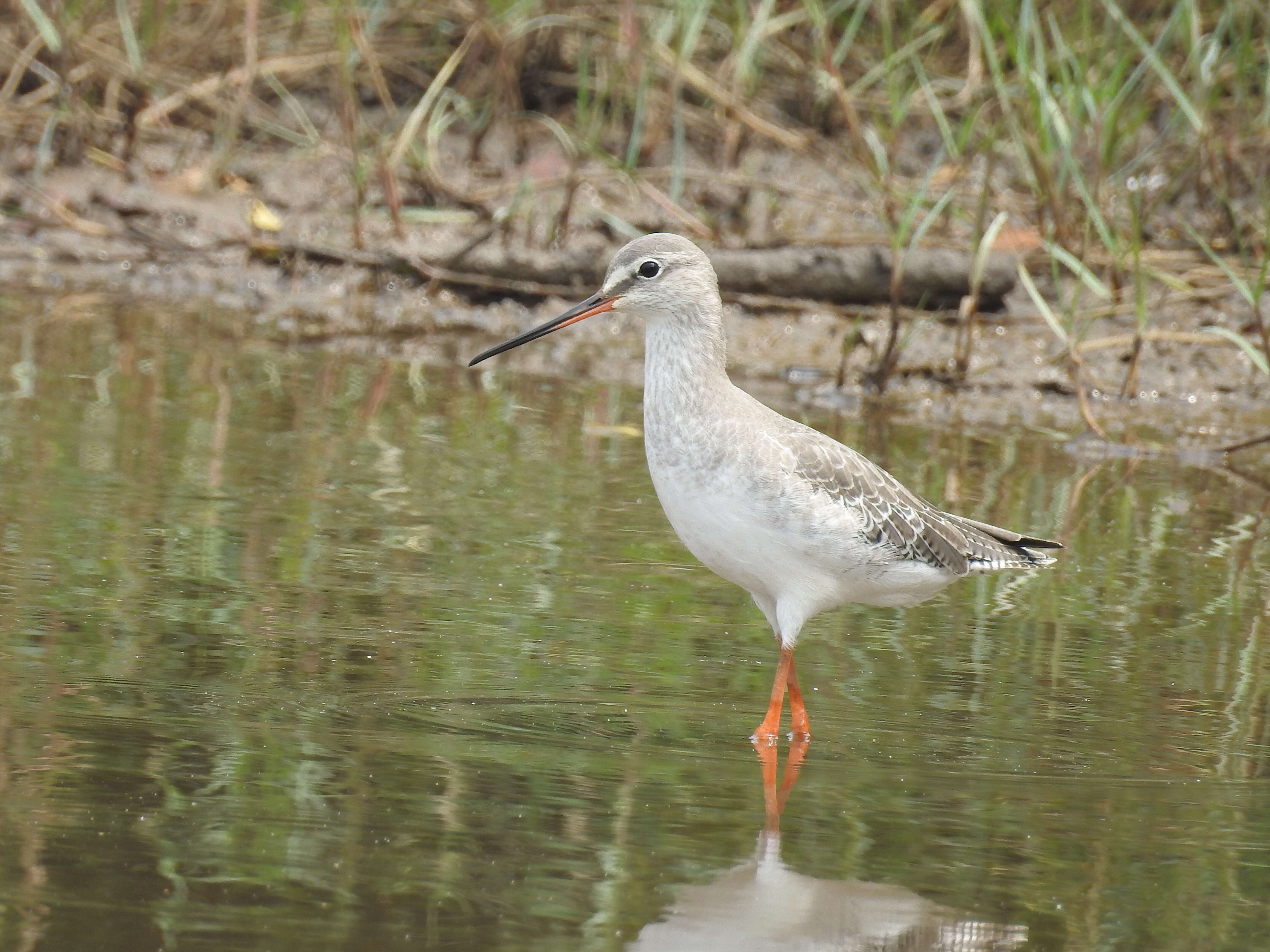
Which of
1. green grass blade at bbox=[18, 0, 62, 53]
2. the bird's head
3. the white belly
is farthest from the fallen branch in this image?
the white belly

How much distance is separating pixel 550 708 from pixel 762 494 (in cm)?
81

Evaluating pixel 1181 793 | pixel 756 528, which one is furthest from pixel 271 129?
pixel 1181 793

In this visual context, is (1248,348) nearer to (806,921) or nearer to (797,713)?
(797,713)

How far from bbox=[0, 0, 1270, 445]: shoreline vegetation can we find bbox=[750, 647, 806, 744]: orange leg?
3.79 m

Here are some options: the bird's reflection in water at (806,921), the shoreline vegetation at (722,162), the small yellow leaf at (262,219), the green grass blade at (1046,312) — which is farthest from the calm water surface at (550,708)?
the small yellow leaf at (262,219)

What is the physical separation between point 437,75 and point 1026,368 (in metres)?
4.89

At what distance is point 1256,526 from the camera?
7.34 meters

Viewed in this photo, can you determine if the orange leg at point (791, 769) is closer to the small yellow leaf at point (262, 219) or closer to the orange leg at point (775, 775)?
the orange leg at point (775, 775)

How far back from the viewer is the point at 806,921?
351 centimetres

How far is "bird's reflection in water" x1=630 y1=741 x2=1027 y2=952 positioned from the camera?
11.1 feet

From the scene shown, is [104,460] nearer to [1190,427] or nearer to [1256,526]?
[1256,526]

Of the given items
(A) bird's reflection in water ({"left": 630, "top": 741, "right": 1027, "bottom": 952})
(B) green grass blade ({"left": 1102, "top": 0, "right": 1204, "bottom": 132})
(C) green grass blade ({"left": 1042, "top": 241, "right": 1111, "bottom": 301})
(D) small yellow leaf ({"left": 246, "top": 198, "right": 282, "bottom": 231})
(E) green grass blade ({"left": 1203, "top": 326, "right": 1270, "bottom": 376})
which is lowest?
(A) bird's reflection in water ({"left": 630, "top": 741, "right": 1027, "bottom": 952})

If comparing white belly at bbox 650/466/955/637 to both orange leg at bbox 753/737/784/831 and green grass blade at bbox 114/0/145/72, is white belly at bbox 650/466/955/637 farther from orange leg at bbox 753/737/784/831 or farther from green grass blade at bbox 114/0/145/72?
green grass blade at bbox 114/0/145/72

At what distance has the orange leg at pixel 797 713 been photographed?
15.8ft
